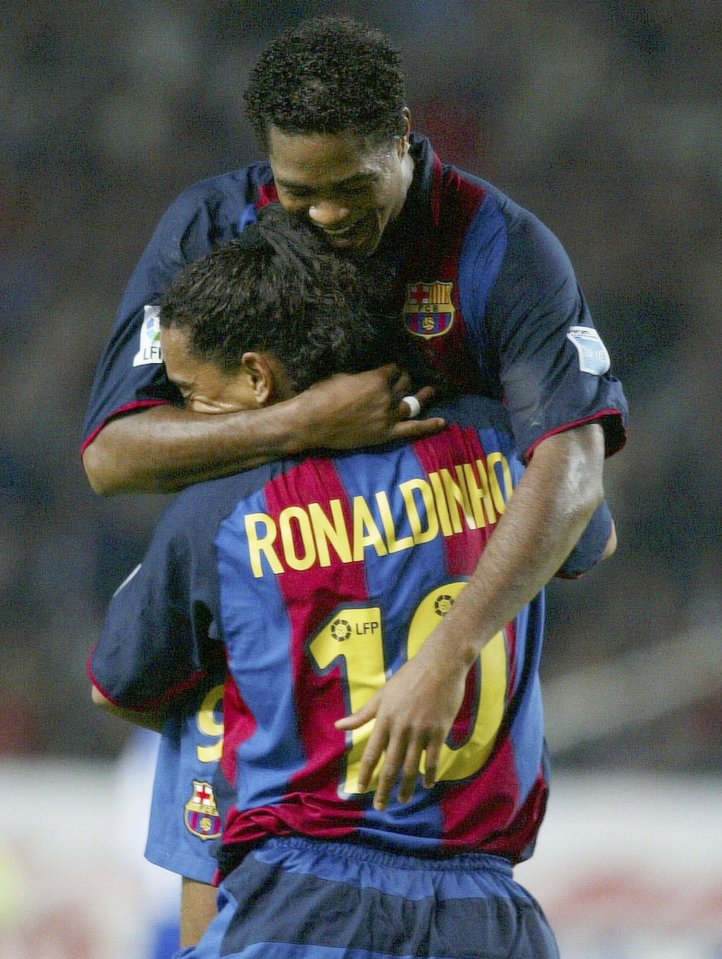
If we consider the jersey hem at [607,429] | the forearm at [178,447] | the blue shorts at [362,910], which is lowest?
the blue shorts at [362,910]

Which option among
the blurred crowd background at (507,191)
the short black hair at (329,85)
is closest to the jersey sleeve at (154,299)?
the short black hair at (329,85)

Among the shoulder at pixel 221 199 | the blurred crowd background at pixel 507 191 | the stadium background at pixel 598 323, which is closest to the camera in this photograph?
the shoulder at pixel 221 199

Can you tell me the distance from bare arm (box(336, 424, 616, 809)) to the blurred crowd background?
2.66 metres

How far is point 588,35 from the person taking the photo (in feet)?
19.0

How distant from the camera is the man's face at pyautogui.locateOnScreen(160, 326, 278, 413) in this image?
1689 millimetres

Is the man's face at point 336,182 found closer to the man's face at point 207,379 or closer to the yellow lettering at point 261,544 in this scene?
the man's face at point 207,379

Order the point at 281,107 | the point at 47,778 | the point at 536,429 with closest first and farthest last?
the point at 536,429, the point at 281,107, the point at 47,778

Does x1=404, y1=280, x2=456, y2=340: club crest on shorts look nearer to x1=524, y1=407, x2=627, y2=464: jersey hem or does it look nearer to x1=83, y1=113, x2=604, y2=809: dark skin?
x1=83, y1=113, x2=604, y2=809: dark skin

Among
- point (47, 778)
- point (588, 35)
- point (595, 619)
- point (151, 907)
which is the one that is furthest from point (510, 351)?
point (588, 35)

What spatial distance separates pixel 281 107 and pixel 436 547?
0.71 metres

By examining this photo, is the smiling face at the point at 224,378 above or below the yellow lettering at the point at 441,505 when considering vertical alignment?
above

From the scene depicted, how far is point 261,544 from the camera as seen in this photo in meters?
1.55

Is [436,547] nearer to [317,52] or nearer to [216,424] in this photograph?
[216,424]

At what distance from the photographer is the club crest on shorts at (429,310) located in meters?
1.91
